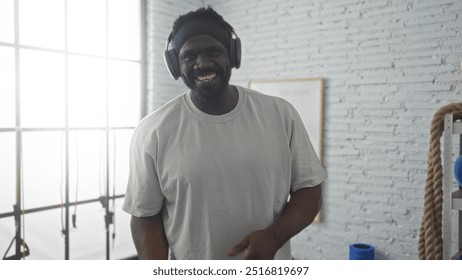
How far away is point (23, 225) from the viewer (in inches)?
84.2

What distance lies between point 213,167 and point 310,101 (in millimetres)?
1826

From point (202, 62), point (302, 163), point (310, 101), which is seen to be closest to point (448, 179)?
point (302, 163)

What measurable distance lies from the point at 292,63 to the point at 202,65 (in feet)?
6.14

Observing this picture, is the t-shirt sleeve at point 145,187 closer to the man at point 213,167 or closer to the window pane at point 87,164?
the man at point 213,167

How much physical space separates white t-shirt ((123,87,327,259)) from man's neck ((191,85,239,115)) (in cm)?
1

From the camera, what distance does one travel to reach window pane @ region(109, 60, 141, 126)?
8.59 feet

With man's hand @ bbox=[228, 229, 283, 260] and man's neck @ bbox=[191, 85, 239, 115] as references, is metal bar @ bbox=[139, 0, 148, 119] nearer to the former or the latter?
man's neck @ bbox=[191, 85, 239, 115]

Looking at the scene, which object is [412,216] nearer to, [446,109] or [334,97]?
[334,97]

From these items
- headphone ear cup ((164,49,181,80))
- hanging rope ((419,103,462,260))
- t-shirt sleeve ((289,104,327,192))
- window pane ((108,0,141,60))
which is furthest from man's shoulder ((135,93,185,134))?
window pane ((108,0,141,60))

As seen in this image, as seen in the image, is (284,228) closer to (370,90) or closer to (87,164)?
(370,90)

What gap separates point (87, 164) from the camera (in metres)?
2.45

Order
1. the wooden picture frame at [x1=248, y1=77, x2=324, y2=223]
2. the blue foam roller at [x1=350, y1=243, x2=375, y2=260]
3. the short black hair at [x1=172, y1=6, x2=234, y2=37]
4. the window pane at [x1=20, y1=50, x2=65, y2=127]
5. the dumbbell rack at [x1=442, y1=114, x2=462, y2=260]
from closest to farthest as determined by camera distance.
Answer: the short black hair at [x1=172, y1=6, x2=234, y2=37] → the dumbbell rack at [x1=442, y1=114, x2=462, y2=260] → the window pane at [x1=20, y1=50, x2=65, y2=127] → the blue foam roller at [x1=350, y1=243, x2=375, y2=260] → the wooden picture frame at [x1=248, y1=77, x2=324, y2=223]

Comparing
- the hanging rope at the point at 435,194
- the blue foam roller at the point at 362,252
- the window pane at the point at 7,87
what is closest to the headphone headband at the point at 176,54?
the hanging rope at the point at 435,194

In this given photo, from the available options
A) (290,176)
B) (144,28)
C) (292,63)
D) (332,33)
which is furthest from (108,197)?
(290,176)
